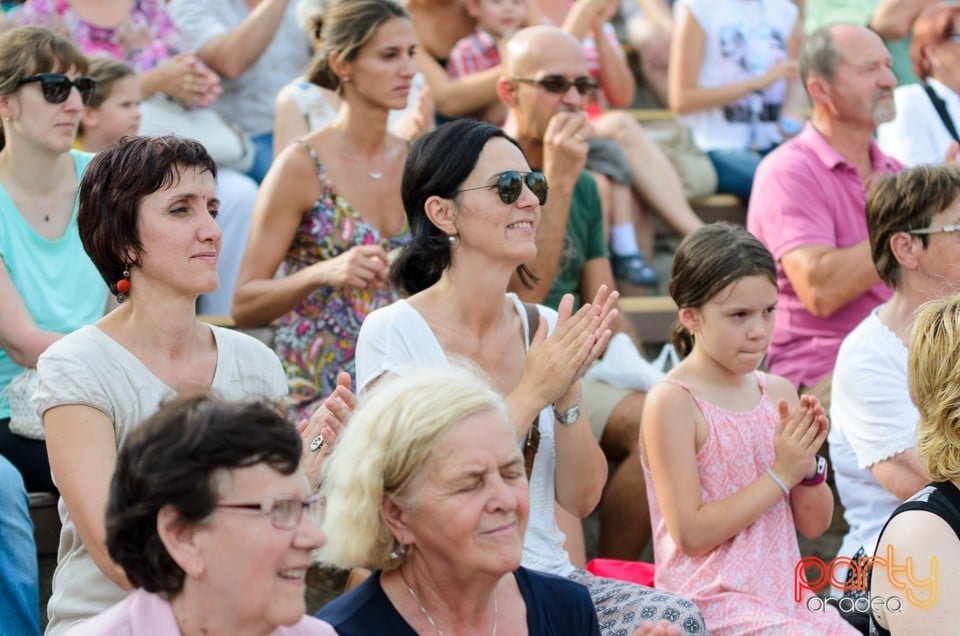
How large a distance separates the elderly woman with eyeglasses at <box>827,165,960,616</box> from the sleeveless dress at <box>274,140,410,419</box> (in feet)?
4.86

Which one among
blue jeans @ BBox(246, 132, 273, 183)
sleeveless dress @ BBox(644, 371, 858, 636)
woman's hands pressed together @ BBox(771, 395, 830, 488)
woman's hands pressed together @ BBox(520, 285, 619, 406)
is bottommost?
blue jeans @ BBox(246, 132, 273, 183)

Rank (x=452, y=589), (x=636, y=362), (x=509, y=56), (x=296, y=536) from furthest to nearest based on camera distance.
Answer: (x=509, y=56) < (x=636, y=362) < (x=452, y=589) < (x=296, y=536)

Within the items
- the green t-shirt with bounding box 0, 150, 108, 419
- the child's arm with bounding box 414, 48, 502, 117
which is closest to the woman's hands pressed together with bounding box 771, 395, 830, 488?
the green t-shirt with bounding box 0, 150, 108, 419

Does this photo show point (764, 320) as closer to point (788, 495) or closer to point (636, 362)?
point (788, 495)

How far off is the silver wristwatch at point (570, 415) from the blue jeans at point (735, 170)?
3.16 m

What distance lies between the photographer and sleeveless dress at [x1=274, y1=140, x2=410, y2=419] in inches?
168

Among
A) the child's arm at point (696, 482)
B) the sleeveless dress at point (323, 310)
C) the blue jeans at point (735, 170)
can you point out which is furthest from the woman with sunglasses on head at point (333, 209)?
the blue jeans at point (735, 170)

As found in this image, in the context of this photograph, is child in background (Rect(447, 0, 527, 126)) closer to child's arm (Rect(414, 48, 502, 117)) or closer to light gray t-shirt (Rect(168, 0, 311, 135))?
child's arm (Rect(414, 48, 502, 117))

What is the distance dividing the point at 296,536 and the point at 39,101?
2308mm

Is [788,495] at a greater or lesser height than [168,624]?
lesser

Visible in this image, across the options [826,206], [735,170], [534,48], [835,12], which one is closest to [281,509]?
[534,48]

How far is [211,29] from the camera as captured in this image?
19.0 feet

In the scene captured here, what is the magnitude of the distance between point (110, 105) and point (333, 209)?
0.95 metres

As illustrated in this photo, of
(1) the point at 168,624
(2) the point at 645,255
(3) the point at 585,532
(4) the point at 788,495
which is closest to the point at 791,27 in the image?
(2) the point at 645,255
